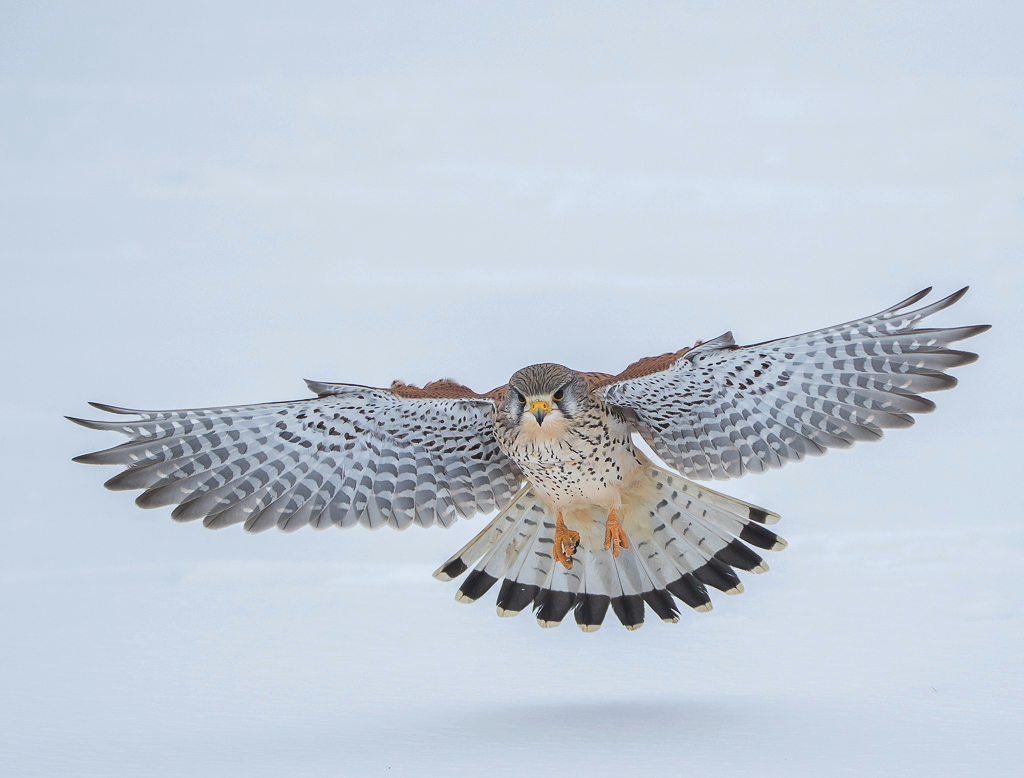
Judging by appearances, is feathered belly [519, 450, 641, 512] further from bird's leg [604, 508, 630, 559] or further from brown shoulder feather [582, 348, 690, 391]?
brown shoulder feather [582, 348, 690, 391]

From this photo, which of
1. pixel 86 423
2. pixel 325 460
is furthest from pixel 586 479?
pixel 86 423

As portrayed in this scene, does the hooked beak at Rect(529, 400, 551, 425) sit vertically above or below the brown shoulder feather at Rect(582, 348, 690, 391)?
below

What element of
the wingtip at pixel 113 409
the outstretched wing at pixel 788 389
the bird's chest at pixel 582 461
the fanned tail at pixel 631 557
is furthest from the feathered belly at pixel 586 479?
the wingtip at pixel 113 409

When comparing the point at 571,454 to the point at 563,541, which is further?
the point at 563,541

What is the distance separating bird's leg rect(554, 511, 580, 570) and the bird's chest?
9cm

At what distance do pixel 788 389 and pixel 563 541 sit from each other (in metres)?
1.07

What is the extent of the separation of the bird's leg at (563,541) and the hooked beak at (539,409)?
57cm

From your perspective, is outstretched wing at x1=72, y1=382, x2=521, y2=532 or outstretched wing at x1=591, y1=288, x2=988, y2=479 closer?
outstretched wing at x1=591, y1=288, x2=988, y2=479

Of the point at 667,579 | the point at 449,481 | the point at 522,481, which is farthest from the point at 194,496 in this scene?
the point at 667,579

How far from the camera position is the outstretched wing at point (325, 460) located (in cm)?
345

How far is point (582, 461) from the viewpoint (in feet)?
11.3

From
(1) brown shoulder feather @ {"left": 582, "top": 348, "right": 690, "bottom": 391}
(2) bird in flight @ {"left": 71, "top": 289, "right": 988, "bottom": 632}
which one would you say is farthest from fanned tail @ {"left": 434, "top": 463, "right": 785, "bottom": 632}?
(1) brown shoulder feather @ {"left": 582, "top": 348, "right": 690, "bottom": 391}

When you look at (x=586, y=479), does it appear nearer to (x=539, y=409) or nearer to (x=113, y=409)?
(x=539, y=409)

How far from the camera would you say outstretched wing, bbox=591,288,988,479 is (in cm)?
318
